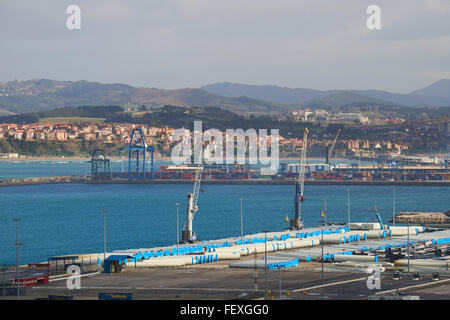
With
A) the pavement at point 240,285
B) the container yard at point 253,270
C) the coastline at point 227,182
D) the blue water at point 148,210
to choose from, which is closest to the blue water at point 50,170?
the coastline at point 227,182

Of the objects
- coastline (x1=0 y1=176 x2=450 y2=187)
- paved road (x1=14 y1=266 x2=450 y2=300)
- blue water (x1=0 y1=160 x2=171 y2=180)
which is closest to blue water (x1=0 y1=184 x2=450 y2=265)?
coastline (x1=0 y1=176 x2=450 y2=187)

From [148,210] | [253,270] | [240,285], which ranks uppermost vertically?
[240,285]

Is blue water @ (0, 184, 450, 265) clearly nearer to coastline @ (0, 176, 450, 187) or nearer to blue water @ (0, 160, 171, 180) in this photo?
coastline @ (0, 176, 450, 187)

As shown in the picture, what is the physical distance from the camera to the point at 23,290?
30484 mm

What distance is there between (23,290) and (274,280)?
9.60 meters

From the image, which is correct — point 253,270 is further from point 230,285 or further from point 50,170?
point 50,170

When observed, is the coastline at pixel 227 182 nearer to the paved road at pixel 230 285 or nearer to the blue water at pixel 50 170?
the blue water at pixel 50 170

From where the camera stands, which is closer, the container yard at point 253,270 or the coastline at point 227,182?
the container yard at point 253,270

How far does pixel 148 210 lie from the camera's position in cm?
8225

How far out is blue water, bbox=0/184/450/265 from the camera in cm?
5944

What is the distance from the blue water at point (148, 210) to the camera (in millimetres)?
59444

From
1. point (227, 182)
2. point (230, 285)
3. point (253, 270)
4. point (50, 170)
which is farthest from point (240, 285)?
point (50, 170)
